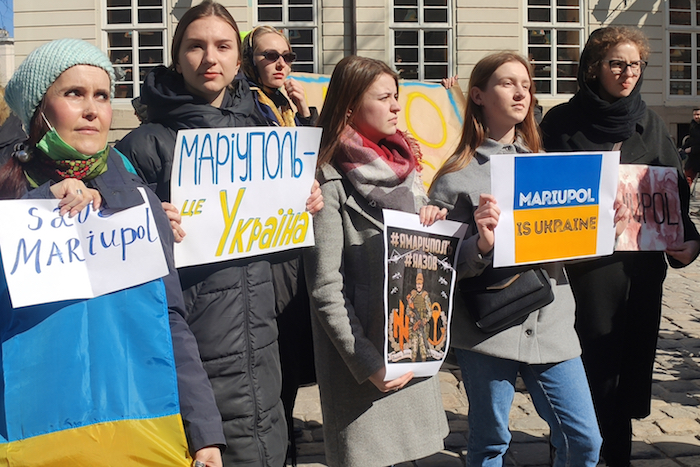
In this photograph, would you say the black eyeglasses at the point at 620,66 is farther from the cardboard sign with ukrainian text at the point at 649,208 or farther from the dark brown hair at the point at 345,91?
the dark brown hair at the point at 345,91

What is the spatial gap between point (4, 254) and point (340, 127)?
1312 millimetres

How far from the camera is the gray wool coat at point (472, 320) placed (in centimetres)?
277

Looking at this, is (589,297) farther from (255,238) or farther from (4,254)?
(4,254)

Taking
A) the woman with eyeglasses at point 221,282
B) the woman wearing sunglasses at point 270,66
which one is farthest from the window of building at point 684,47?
the woman with eyeglasses at point 221,282

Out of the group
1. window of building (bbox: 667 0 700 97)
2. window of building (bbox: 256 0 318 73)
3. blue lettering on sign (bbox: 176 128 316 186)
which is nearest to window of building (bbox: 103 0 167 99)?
window of building (bbox: 256 0 318 73)

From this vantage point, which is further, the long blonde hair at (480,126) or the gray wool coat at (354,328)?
the long blonde hair at (480,126)

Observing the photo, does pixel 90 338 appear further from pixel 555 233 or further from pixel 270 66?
pixel 270 66

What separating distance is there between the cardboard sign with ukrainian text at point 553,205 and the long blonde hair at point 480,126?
238 mm

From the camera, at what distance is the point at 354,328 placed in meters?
2.63

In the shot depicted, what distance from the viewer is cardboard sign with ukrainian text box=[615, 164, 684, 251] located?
3262 millimetres

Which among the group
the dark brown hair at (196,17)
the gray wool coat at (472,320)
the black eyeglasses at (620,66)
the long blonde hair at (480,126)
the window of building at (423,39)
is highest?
the window of building at (423,39)

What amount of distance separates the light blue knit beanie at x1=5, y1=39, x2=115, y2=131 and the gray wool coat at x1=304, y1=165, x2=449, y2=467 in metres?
1.02

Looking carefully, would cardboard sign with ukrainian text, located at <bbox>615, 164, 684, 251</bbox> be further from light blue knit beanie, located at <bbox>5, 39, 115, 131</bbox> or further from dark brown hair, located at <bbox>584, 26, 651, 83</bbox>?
light blue knit beanie, located at <bbox>5, 39, 115, 131</bbox>

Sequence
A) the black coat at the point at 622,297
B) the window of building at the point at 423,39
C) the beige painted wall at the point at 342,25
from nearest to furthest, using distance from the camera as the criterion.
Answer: the black coat at the point at 622,297, the beige painted wall at the point at 342,25, the window of building at the point at 423,39
